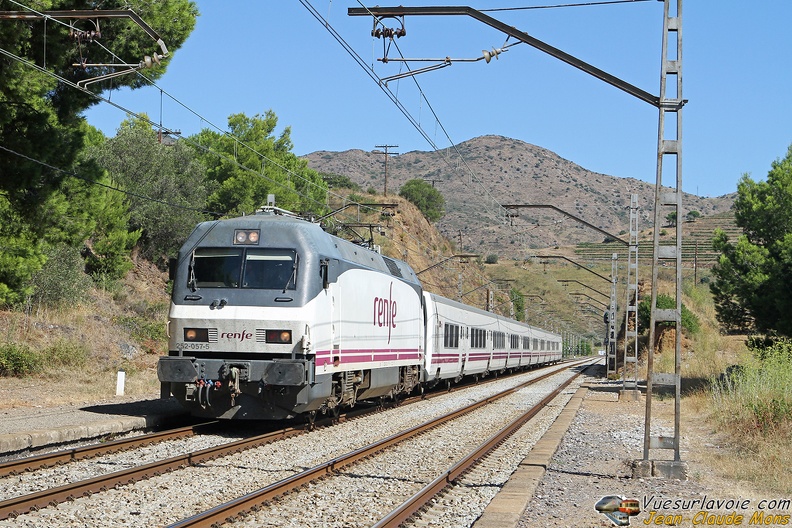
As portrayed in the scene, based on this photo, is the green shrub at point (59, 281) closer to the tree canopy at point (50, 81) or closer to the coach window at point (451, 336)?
the tree canopy at point (50, 81)

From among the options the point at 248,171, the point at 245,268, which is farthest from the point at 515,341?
the point at 245,268

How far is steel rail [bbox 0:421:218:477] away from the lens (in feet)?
34.9

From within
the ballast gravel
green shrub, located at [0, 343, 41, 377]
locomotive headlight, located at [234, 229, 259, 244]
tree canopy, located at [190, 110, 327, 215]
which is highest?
tree canopy, located at [190, 110, 327, 215]

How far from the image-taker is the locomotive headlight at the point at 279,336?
14.6m

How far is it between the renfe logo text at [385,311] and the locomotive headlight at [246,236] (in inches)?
181

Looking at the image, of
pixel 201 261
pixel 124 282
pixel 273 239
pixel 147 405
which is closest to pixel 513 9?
pixel 273 239

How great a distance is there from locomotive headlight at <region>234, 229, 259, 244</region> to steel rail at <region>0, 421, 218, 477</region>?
3416 mm

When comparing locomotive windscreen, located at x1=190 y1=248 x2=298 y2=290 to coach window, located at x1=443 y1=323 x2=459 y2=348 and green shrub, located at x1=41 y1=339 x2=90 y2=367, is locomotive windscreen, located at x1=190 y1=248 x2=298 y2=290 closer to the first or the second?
green shrub, located at x1=41 y1=339 x2=90 y2=367

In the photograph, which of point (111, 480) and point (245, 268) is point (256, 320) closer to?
point (245, 268)

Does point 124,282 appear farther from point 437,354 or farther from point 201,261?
point 201,261

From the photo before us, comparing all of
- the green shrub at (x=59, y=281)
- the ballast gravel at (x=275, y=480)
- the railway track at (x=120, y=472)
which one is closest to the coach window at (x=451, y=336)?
the ballast gravel at (x=275, y=480)

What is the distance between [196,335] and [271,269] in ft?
5.59

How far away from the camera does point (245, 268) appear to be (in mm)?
15117

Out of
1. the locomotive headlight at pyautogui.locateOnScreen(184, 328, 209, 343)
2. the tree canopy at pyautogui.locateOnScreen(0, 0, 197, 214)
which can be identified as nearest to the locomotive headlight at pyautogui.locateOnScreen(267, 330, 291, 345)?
the locomotive headlight at pyautogui.locateOnScreen(184, 328, 209, 343)
